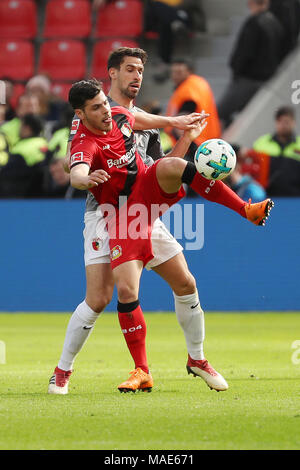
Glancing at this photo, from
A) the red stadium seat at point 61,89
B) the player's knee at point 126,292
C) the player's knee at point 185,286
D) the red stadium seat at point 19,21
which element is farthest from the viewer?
the red stadium seat at point 19,21

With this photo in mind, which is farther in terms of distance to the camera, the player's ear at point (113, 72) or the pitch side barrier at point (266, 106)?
the pitch side barrier at point (266, 106)

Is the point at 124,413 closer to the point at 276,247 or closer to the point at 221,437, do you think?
the point at 221,437

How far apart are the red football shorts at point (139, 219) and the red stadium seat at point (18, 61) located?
11811mm

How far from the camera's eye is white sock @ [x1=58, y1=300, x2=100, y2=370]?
6.61m

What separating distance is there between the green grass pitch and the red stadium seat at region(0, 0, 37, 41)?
874 cm

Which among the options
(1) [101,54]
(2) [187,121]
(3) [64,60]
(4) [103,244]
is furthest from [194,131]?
(3) [64,60]

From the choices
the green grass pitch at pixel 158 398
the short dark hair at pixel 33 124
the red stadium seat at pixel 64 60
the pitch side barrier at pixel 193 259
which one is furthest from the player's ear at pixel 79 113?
the red stadium seat at pixel 64 60

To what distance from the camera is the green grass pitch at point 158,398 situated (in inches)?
191

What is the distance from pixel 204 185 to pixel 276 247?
22.6 feet

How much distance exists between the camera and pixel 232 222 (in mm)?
13164

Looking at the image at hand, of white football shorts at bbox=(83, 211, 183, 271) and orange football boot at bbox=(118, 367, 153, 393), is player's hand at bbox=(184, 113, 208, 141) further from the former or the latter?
orange football boot at bbox=(118, 367, 153, 393)

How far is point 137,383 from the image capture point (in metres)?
6.46

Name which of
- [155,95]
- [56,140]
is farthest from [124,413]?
[155,95]

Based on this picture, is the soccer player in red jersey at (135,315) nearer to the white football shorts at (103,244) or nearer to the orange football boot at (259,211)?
the white football shorts at (103,244)
